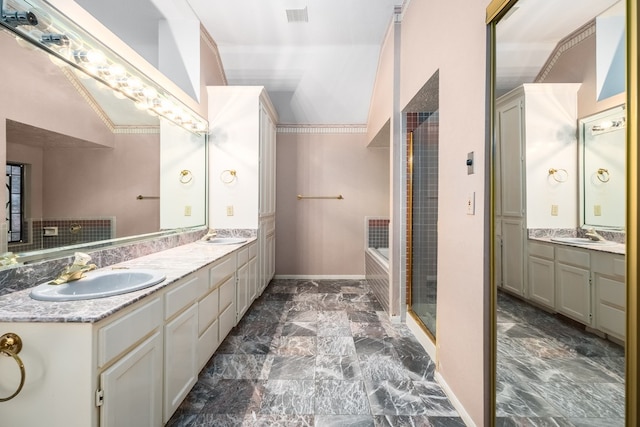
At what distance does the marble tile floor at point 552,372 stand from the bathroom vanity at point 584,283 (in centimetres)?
4

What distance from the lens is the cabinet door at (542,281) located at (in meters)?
0.94

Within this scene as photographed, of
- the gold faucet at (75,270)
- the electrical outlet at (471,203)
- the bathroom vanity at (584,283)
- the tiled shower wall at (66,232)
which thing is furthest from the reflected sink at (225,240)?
the bathroom vanity at (584,283)

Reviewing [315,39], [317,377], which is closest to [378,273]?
[317,377]

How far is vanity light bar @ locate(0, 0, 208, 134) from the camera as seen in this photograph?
130cm

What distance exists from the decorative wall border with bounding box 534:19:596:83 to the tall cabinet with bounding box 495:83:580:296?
1.4 inches

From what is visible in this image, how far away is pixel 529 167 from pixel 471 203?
464mm

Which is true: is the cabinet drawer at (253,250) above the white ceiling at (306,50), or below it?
below

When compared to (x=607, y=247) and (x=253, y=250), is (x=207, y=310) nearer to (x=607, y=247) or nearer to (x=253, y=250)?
(x=253, y=250)

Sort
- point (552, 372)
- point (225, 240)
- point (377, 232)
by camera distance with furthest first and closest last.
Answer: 1. point (377, 232)
2. point (225, 240)
3. point (552, 372)

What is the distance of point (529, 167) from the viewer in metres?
1.02

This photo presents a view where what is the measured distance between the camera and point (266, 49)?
10.9 ft

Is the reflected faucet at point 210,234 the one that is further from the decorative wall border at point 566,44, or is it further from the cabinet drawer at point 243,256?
the decorative wall border at point 566,44

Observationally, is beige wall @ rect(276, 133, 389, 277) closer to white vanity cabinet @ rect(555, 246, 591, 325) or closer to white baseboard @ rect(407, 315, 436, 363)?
white baseboard @ rect(407, 315, 436, 363)

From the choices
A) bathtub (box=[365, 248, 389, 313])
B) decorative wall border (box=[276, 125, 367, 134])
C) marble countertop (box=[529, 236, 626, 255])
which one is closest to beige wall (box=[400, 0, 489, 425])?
marble countertop (box=[529, 236, 626, 255])
